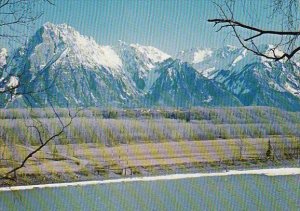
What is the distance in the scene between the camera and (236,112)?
170375mm

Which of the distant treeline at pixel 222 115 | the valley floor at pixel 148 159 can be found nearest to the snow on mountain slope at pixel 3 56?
the valley floor at pixel 148 159

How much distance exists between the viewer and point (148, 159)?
8212cm

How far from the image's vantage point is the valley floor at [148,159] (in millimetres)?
62181

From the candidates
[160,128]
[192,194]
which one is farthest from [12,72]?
[160,128]

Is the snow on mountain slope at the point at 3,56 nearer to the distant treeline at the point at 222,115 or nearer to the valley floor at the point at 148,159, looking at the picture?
the valley floor at the point at 148,159

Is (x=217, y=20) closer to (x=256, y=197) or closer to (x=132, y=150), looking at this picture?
(x=256, y=197)

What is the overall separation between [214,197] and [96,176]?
2986cm

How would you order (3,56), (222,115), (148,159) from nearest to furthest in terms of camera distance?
(3,56) < (148,159) < (222,115)

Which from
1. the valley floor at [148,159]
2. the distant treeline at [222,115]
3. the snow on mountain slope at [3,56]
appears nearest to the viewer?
the snow on mountain slope at [3,56]

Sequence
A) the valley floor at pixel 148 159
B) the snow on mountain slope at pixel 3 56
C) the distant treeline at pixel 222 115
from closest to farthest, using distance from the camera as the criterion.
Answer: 1. the snow on mountain slope at pixel 3 56
2. the valley floor at pixel 148 159
3. the distant treeline at pixel 222 115

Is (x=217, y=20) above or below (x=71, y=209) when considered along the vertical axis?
above

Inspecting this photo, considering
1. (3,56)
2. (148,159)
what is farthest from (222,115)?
(3,56)

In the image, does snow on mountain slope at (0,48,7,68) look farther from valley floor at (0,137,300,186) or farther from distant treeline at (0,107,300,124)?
distant treeline at (0,107,300,124)

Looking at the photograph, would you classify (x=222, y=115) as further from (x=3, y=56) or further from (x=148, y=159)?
(x=3, y=56)
